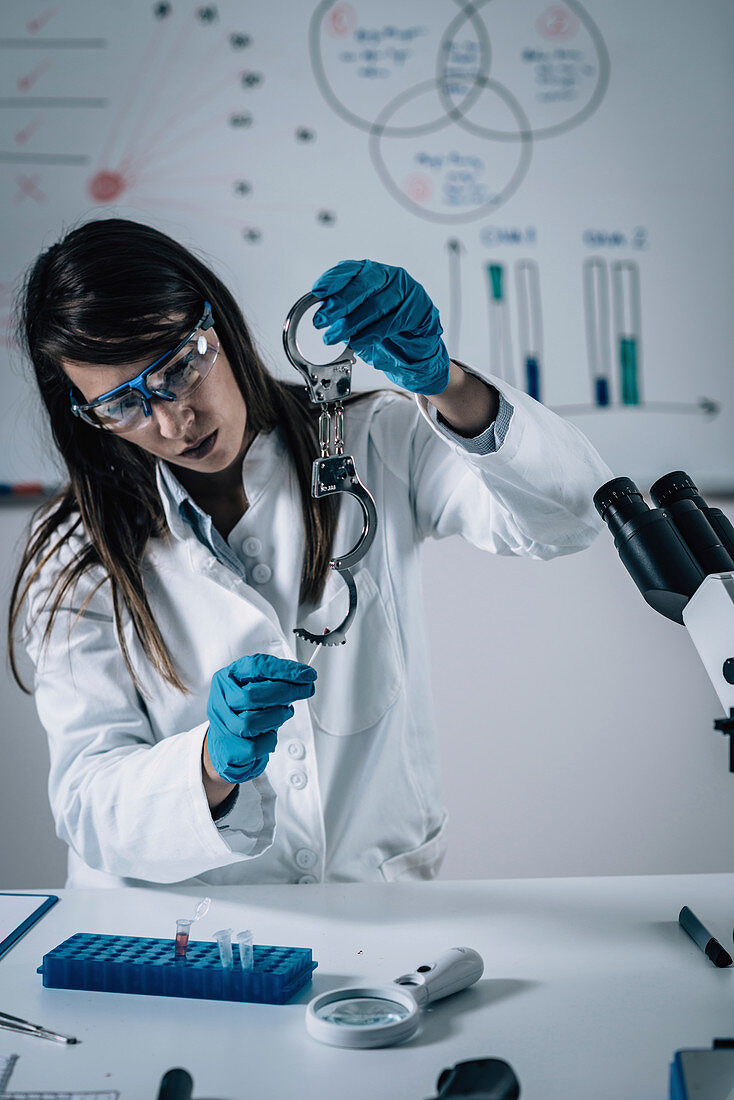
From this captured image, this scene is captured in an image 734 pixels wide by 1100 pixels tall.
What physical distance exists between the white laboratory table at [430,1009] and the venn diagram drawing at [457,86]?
1552mm

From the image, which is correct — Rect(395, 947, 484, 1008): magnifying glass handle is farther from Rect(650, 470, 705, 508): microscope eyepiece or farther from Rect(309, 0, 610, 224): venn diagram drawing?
Rect(309, 0, 610, 224): venn diagram drawing

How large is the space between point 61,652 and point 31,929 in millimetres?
426

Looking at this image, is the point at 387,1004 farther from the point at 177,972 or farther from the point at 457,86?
the point at 457,86

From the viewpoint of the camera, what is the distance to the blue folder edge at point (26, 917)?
1.13 metres

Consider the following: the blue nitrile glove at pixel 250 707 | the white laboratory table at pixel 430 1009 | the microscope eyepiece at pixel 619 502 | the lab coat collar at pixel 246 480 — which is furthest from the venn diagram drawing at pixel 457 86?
the white laboratory table at pixel 430 1009

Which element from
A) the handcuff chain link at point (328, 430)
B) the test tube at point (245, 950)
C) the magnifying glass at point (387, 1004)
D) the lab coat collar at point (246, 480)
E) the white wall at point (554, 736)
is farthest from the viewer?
the white wall at point (554, 736)

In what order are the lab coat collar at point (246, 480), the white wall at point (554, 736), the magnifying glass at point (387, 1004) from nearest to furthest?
the magnifying glass at point (387, 1004)
the lab coat collar at point (246, 480)
the white wall at point (554, 736)

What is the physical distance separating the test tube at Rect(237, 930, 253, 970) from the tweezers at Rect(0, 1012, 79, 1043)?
6.5 inches

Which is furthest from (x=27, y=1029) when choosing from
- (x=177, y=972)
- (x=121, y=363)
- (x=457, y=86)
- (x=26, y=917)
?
(x=457, y=86)

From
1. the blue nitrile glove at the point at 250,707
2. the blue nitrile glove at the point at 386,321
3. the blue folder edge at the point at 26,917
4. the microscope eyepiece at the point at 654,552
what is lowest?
the blue folder edge at the point at 26,917

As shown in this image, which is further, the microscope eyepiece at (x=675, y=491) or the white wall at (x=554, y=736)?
the white wall at (x=554, y=736)

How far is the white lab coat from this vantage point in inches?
52.4

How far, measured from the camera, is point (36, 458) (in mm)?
2254

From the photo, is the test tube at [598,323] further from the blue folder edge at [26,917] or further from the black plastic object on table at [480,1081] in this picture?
the black plastic object on table at [480,1081]
